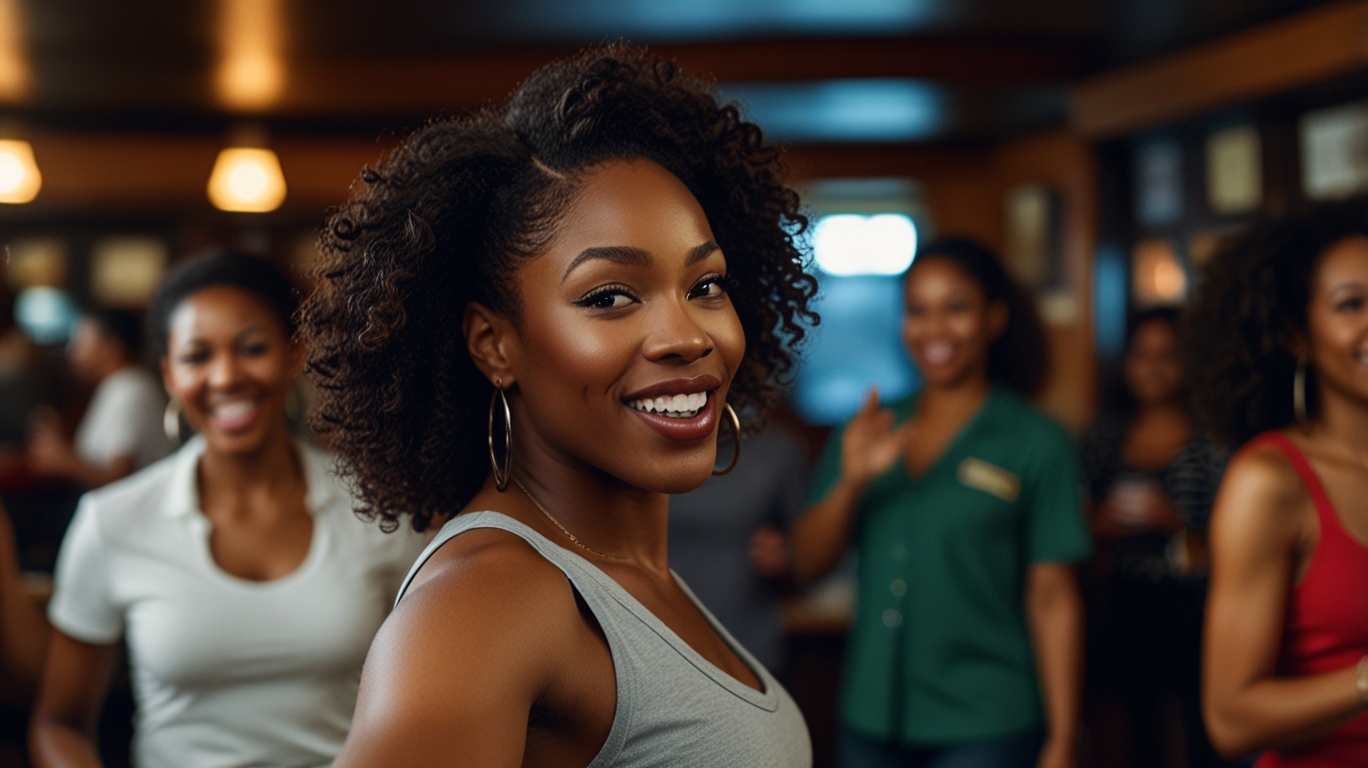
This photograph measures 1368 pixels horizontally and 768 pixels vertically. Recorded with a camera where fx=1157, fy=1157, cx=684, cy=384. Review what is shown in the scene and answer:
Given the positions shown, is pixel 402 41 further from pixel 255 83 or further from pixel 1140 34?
pixel 1140 34

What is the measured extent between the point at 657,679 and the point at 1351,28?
421cm

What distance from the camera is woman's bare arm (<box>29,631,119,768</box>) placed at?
6.02ft

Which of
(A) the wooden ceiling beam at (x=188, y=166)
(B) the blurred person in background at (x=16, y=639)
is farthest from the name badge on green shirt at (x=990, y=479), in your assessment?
(A) the wooden ceiling beam at (x=188, y=166)

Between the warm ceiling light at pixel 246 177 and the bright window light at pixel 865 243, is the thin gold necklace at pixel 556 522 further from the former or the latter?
the bright window light at pixel 865 243

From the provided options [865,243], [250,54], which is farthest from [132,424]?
[865,243]

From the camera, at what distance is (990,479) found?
8.10ft

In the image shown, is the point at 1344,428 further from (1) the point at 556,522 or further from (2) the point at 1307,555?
(1) the point at 556,522

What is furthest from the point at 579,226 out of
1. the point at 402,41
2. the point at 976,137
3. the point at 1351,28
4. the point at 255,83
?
the point at 976,137

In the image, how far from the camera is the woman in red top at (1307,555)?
165 centimetres

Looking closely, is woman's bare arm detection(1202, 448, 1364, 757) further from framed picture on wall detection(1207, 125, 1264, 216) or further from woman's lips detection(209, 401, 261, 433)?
framed picture on wall detection(1207, 125, 1264, 216)

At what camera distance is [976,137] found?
7.00 metres

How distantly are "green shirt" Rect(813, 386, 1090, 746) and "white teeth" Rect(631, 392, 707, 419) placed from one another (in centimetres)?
153

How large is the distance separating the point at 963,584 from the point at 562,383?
5.29 ft

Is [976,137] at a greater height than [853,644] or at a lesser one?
greater
